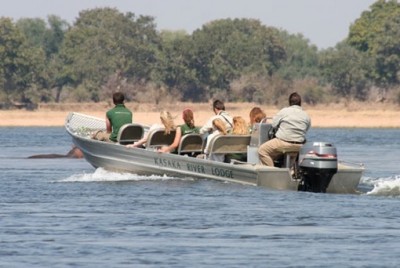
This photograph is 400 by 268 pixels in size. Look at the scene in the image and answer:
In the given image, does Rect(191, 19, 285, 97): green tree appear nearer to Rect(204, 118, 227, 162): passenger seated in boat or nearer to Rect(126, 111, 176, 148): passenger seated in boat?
Rect(126, 111, 176, 148): passenger seated in boat

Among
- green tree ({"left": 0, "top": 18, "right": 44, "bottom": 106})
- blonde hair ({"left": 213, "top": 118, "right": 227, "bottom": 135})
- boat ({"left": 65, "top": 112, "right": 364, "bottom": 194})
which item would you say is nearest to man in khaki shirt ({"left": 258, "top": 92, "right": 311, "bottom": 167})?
boat ({"left": 65, "top": 112, "right": 364, "bottom": 194})

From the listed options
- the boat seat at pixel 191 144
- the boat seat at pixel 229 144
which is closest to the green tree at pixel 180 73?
the boat seat at pixel 191 144

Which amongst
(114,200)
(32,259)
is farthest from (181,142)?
(32,259)

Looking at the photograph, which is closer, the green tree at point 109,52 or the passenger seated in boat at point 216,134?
the passenger seated in boat at point 216,134

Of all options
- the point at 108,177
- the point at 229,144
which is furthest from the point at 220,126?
the point at 108,177

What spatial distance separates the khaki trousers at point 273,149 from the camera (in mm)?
22500

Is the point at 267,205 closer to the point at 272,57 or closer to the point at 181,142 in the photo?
the point at 181,142

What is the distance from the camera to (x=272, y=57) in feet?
316

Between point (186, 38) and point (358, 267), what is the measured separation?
75227 mm

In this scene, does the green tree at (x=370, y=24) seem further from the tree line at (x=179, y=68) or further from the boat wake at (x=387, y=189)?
the boat wake at (x=387, y=189)

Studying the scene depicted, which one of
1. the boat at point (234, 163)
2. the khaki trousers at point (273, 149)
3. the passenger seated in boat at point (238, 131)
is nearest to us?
the boat at point (234, 163)

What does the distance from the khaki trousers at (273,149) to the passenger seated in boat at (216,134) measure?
1241 mm

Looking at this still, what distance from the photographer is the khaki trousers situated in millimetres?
22500

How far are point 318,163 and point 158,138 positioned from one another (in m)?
4.29
